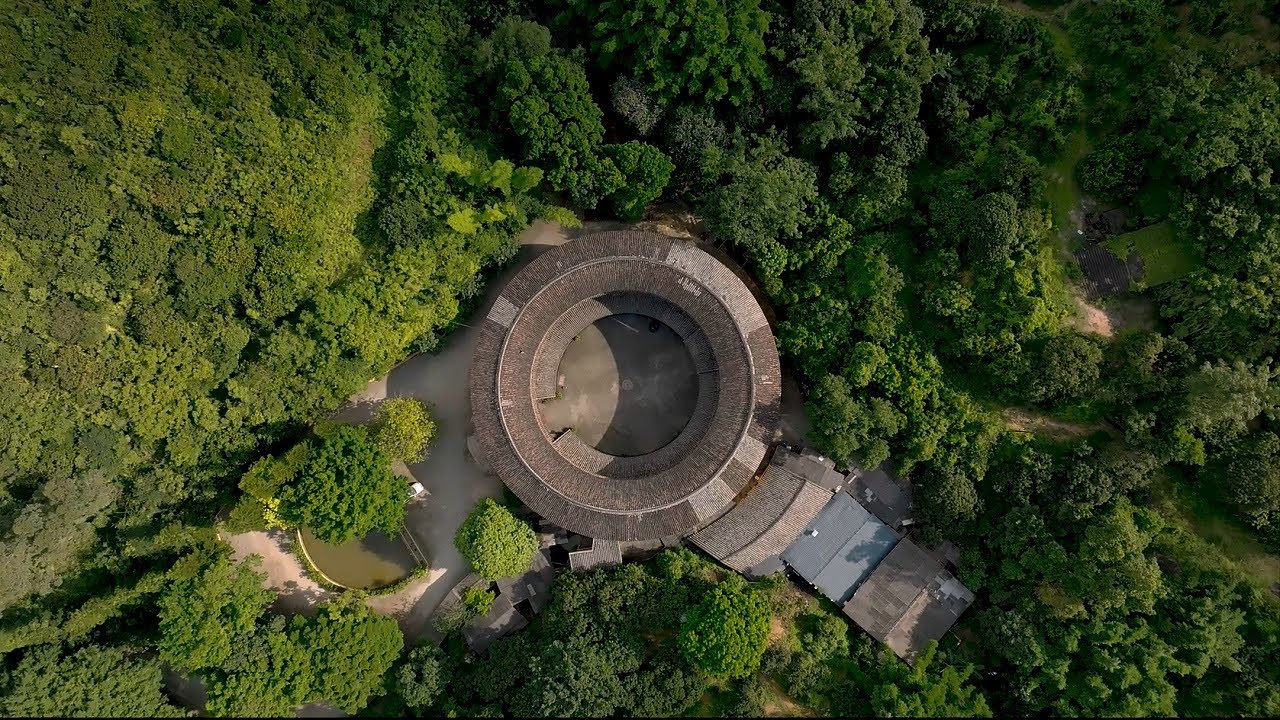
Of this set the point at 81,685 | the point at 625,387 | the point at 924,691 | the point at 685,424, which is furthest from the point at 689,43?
the point at 81,685

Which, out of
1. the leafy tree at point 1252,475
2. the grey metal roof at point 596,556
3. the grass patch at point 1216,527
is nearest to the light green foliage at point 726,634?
the grey metal roof at point 596,556

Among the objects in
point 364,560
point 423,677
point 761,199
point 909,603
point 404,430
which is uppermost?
point 761,199

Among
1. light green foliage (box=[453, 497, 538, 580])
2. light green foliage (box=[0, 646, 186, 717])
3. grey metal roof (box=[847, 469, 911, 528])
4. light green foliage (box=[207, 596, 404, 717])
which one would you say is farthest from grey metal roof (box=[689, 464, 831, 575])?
light green foliage (box=[0, 646, 186, 717])

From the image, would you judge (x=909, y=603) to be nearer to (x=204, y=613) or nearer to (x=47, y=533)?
(x=204, y=613)

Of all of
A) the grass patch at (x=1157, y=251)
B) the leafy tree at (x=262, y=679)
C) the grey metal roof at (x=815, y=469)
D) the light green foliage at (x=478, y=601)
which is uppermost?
the grass patch at (x=1157, y=251)

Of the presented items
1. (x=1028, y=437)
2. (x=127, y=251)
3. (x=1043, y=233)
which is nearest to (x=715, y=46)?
(x=1043, y=233)

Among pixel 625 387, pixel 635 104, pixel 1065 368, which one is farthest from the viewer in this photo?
pixel 625 387

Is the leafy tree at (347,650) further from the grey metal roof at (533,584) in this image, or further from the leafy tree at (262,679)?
the grey metal roof at (533,584)

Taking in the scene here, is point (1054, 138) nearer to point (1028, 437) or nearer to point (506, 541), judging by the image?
point (1028, 437)
